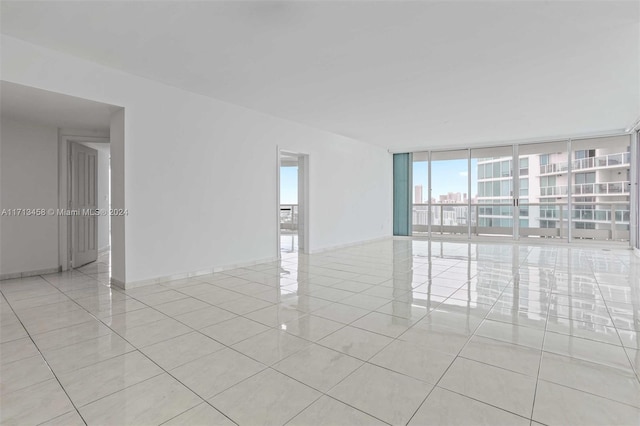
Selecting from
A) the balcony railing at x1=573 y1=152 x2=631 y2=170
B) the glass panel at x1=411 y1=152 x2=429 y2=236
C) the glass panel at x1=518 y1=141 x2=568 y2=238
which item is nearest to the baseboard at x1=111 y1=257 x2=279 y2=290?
the glass panel at x1=411 y1=152 x2=429 y2=236

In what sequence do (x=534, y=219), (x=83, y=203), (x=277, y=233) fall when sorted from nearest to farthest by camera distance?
(x=83, y=203) < (x=277, y=233) < (x=534, y=219)

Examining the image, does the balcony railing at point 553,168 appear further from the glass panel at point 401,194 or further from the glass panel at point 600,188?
the glass panel at point 401,194

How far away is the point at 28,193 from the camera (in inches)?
178

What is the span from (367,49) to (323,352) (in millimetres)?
2982

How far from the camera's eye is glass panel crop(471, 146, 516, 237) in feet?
27.7

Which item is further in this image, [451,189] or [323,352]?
[451,189]

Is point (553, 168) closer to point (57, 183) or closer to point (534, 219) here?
point (534, 219)

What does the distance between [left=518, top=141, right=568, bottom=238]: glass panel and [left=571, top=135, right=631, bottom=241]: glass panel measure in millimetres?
318

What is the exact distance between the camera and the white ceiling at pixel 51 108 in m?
3.29

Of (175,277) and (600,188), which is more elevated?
(600,188)

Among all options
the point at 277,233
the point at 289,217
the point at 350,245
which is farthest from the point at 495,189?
the point at 289,217

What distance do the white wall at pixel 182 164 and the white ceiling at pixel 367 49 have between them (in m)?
0.23

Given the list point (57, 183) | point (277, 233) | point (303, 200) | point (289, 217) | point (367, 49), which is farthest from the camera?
point (289, 217)

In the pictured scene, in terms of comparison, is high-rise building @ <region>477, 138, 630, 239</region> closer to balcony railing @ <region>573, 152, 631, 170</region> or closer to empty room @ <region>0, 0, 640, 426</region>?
balcony railing @ <region>573, 152, 631, 170</region>
